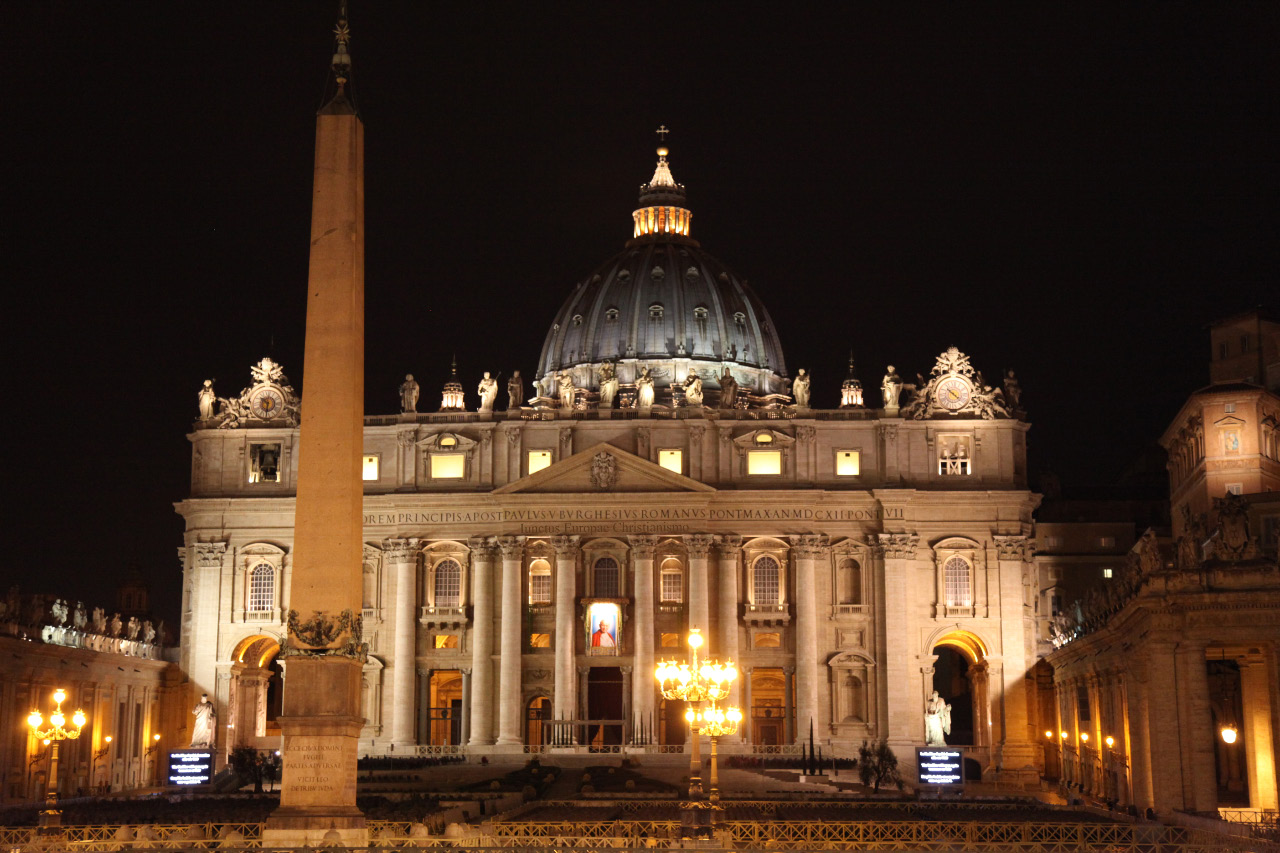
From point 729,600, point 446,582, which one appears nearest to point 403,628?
point 446,582

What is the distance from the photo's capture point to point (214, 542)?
324 ft

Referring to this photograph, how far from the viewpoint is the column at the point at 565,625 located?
9375 cm

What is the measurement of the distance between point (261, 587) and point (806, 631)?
2924 cm

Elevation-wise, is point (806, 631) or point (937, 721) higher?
point (806, 631)

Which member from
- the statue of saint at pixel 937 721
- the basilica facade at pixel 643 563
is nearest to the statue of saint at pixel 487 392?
the basilica facade at pixel 643 563

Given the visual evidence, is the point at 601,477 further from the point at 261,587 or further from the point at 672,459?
the point at 261,587

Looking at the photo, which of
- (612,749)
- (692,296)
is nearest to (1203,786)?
(612,749)

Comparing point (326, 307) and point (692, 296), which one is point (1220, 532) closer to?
point (326, 307)

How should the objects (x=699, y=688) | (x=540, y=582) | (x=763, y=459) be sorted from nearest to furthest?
(x=699, y=688) < (x=763, y=459) < (x=540, y=582)

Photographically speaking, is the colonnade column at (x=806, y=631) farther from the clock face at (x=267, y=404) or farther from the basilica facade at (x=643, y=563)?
the clock face at (x=267, y=404)

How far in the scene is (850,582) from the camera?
96.1 m

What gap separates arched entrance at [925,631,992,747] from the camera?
94.9m

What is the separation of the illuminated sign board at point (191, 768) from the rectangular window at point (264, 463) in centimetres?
3584

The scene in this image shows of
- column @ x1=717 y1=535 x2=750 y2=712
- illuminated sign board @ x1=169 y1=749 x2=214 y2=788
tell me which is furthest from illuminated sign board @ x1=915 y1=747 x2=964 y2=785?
column @ x1=717 y1=535 x2=750 y2=712
